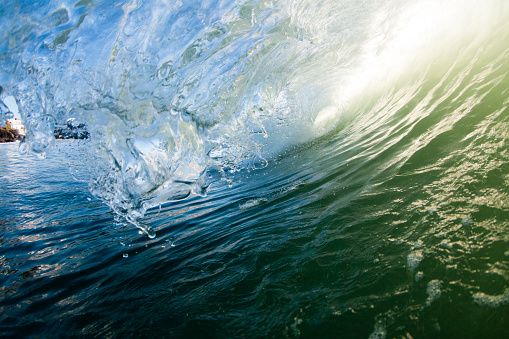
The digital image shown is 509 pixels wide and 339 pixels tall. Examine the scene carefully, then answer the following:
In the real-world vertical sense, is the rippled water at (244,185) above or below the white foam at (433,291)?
above

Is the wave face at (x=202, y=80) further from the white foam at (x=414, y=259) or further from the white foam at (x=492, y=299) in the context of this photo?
the white foam at (x=492, y=299)

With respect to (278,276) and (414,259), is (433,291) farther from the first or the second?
(278,276)

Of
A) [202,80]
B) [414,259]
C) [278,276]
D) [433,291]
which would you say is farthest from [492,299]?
[202,80]

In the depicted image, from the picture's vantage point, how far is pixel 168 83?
4.67 m

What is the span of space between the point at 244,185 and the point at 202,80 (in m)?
2.28

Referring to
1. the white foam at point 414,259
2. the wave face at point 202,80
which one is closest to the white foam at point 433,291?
the white foam at point 414,259

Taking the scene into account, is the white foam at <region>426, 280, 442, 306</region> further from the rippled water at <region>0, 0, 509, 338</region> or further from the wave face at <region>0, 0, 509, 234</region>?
the wave face at <region>0, 0, 509, 234</region>

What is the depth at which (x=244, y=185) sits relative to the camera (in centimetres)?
461

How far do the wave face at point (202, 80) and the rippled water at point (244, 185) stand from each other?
3cm

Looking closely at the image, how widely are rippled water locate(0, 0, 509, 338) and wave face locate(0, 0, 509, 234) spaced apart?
0.03 m

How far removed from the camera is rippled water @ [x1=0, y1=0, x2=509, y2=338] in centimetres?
139

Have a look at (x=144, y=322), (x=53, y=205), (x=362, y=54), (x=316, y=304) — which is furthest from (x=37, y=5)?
(x=362, y=54)

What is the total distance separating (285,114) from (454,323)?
856 cm

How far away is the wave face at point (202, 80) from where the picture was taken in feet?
11.2
